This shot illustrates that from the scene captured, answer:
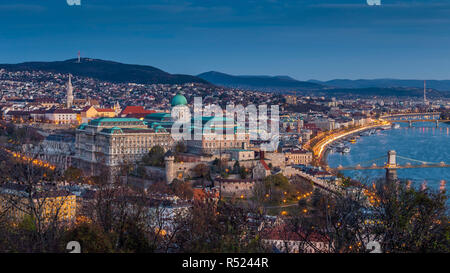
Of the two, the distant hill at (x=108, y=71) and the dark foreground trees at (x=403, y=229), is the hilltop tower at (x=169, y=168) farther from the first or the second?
the distant hill at (x=108, y=71)

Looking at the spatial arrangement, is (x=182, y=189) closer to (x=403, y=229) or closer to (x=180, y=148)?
(x=180, y=148)

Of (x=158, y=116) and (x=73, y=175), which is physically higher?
(x=158, y=116)

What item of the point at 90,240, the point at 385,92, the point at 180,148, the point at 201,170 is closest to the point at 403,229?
the point at 90,240

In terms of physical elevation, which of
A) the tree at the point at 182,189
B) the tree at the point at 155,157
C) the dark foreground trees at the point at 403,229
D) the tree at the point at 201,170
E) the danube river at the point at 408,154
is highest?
the dark foreground trees at the point at 403,229

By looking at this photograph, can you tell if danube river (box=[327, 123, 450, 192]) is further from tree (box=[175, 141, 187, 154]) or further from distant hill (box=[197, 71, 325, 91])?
distant hill (box=[197, 71, 325, 91])

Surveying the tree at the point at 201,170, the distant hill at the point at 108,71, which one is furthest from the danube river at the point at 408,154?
the distant hill at the point at 108,71

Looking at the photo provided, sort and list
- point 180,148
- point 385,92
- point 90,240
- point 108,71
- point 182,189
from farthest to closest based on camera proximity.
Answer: point 385,92 < point 108,71 < point 180,148 < point 182,189 < point 90,240

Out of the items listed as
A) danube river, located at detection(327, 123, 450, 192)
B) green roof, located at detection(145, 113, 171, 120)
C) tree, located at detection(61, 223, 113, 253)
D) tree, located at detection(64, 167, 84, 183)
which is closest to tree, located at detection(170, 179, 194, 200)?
tree, located at detection(64, 167, 84, 183)

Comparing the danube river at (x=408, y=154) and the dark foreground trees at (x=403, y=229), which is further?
the danube river at (x=408, y=154)
